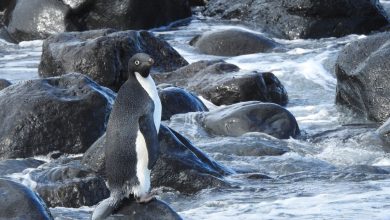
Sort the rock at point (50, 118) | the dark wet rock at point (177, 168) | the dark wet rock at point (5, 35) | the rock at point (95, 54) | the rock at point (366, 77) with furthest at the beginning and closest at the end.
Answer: the dark wet rock at point (5, 35) → the rock at point (95, 54) → the rock at point (366, 77) → the rock at point (50, 118) → the dark wet rock at point (177, 168)

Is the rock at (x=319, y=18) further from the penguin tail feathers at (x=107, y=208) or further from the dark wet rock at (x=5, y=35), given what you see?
the penguin tail feathers at (x=107, y=208)

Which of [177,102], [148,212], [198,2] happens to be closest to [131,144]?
[148,212]

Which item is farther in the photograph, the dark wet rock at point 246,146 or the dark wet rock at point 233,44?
the dark wet rock at point 233,44

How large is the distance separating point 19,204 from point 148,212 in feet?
3.02

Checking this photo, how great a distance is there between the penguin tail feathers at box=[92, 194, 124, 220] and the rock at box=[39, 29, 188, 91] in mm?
6402

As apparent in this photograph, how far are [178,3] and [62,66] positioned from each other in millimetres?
7364

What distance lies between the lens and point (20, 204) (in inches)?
278

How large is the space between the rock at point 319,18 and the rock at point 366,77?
5.10 meters

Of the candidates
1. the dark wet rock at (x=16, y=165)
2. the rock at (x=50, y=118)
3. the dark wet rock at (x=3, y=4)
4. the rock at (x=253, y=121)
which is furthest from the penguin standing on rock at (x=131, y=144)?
the dark wet rock at (x=3, y=4)

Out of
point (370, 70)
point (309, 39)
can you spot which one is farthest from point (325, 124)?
point (309, 39)

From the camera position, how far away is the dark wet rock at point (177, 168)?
9.07m

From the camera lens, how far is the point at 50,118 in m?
10.6

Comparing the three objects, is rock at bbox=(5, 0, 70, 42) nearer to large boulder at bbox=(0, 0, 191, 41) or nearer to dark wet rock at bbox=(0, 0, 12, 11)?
large boulder at bbox=(0, 0, 191, 41)

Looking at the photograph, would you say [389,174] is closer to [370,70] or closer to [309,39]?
[370,70]
